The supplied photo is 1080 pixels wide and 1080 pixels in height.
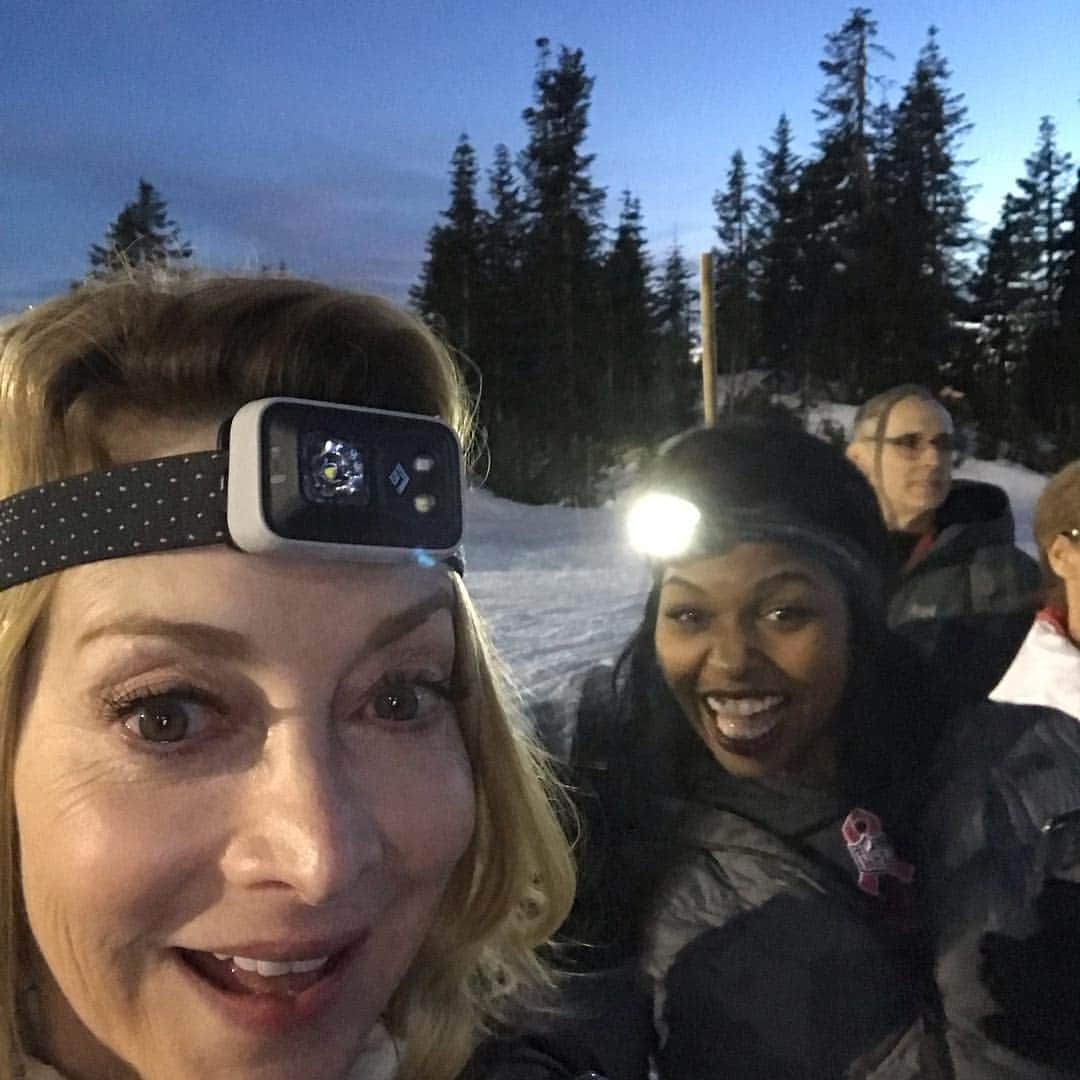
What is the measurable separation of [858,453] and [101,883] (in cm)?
109

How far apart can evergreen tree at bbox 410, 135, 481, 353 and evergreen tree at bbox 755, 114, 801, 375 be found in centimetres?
141

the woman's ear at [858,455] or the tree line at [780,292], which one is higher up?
the tree line at [780,292]

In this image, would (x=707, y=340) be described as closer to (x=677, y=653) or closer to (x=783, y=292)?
(x=677, y=653)

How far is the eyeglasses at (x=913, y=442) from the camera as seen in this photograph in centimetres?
142

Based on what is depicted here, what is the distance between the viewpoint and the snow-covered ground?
139cm

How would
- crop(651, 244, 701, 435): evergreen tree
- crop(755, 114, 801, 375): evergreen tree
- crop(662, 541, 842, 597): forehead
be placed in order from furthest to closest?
crop(755, 114, 801, 375): evergreen tree < crop(651, 244, 701, 435): evergreen tree < crop(662, 541, 842, 597): forehead

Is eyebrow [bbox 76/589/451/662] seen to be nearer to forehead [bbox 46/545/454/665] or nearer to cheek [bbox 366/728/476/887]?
forehead [bbox 46/545/454/665]

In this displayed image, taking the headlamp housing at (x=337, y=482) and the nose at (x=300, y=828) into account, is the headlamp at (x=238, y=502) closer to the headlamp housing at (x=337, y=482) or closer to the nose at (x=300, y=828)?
the headlamp housing at (x=337, y=482)

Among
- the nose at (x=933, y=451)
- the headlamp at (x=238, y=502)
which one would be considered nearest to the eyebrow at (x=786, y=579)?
the nose at (x=933, y=451)

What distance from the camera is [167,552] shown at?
563 millimetres

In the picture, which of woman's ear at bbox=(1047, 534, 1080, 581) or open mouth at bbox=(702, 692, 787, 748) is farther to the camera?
woman's ear at bbox=(1047, 534, 1080, 581)

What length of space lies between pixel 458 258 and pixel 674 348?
6.50ft

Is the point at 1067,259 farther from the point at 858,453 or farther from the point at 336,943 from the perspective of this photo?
the point at 336,943

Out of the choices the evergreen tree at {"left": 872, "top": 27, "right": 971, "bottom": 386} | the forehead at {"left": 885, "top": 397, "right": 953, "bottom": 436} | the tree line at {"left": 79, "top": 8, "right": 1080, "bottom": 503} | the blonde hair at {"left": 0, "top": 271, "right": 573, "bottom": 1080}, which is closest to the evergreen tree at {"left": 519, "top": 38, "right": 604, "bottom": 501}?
the tree line at {"left": 79, "top": 8, "right": 1080, "bottom": 503}
